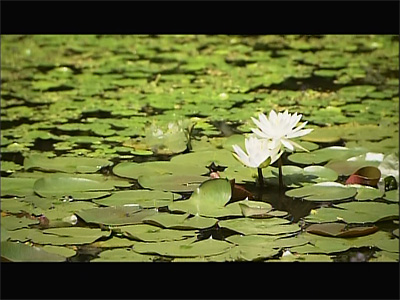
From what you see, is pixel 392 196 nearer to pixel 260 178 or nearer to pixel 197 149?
pixel 260 178

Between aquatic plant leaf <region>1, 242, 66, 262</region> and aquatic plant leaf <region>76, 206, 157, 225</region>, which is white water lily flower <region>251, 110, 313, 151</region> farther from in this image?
aquatic plant leaf <region>1, 242, 66, 262</region>

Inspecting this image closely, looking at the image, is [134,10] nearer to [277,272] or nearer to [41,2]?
[41,2]

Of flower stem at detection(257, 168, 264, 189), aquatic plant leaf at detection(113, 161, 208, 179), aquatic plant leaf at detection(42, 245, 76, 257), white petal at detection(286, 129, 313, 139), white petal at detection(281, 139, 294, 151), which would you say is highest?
white petal at detection(286, 129, 313, 139)

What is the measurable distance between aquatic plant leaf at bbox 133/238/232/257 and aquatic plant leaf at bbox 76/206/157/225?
0.28 feet

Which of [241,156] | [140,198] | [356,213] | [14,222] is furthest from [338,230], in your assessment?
[14,222]

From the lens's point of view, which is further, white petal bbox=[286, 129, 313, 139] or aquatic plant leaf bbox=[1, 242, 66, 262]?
white petal bbox=[286, 129, 313, 139]

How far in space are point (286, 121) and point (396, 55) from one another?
70 cm

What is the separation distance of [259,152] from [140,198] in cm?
30

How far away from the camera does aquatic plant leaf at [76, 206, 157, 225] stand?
1452 millimetres

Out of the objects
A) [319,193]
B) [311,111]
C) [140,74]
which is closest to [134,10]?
[140,74]

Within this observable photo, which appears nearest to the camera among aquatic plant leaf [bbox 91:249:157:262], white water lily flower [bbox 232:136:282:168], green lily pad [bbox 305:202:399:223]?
aquatic plant leaf [bbox 91:249:157:262]

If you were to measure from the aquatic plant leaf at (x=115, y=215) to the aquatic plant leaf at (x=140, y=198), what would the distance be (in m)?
0.02

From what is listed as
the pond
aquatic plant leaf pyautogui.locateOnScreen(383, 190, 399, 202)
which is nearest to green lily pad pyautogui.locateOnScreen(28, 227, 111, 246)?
the pond

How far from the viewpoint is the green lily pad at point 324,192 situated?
154 cm
